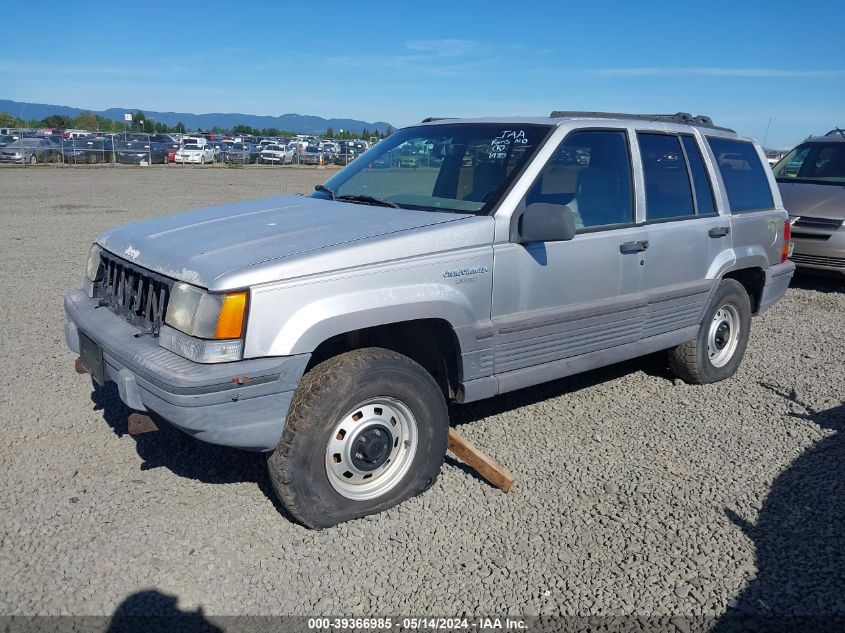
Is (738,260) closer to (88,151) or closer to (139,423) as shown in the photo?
(139,423)

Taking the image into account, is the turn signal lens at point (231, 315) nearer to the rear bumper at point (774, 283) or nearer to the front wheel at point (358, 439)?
the front wheel at point (358, 439)

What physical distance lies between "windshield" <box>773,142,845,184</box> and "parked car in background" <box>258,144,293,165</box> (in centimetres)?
3792

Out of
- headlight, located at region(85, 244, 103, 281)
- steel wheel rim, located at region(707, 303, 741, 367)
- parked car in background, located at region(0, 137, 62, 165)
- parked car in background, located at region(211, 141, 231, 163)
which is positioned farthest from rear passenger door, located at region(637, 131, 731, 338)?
parked car in background, located at region(211, 141, 231, 163)

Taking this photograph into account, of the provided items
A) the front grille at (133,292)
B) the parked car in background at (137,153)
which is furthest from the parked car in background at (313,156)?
the front grille at (133,292)

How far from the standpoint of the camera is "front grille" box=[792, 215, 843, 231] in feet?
29.1

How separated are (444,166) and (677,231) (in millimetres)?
1646

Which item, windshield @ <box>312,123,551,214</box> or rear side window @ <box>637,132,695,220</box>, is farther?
rear side window @ <box>637,132,695,220</box>

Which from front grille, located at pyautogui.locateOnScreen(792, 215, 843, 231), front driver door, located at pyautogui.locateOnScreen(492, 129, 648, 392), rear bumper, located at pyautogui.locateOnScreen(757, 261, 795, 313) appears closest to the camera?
front driver door, located at pyautogui.locateOnScreen(492, 129, 648, 392)

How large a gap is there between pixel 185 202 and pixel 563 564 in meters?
17.3

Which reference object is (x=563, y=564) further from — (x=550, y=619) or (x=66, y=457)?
(x=66, y=457)

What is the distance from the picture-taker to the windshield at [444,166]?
164 inches

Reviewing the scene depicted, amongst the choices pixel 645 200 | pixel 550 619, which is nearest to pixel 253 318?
pixel 550 619

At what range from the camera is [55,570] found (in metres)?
3.16

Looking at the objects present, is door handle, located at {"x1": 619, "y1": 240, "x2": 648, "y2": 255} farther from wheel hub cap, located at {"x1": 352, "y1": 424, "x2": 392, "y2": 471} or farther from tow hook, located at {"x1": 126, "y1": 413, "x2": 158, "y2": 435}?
tow hook, located at {"x1": 126, "y1": 413, "x2": 158, "y2": 435}
